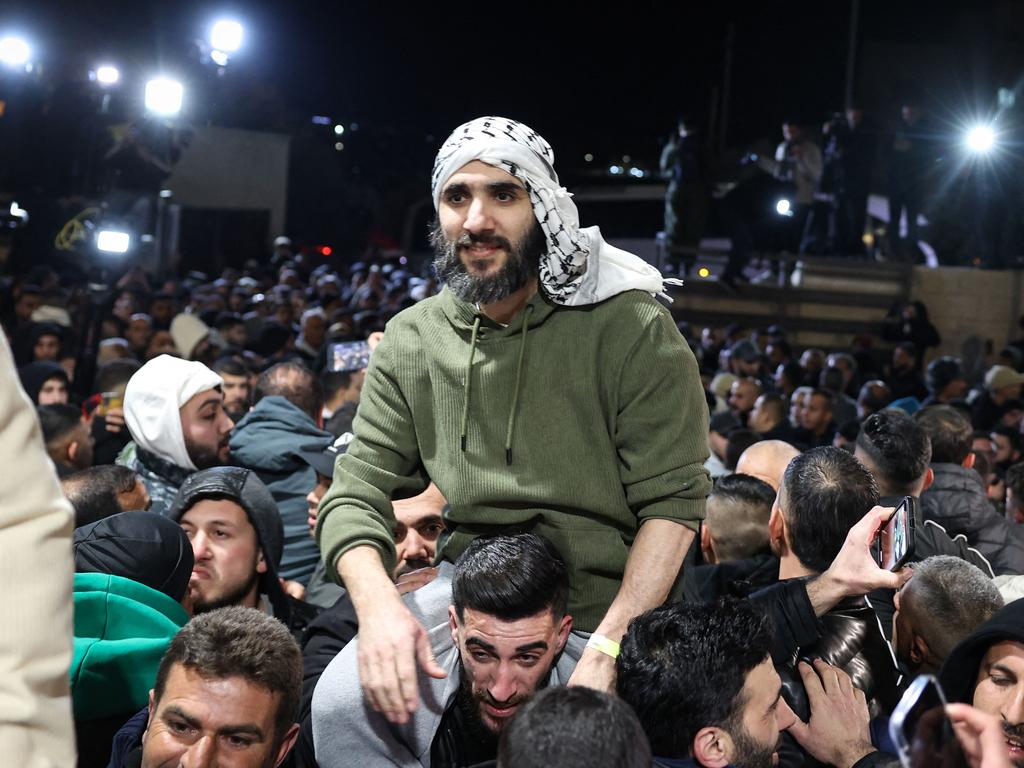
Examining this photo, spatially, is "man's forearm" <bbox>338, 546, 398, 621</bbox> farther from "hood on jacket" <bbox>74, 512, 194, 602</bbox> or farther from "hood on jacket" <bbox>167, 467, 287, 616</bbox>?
"hood on jacket" <bbox>167, 467, 287, 616</bbox>

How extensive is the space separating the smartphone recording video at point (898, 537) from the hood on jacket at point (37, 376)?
17.5 ft

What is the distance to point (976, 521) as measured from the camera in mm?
4914

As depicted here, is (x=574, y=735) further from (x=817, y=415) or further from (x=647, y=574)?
(x=817, y=415)

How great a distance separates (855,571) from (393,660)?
118 cm

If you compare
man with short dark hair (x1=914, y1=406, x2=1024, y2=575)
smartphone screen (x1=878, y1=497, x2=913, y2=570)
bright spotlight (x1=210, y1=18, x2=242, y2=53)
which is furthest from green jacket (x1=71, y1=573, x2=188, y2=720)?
bright spotlight (x1=210, y1=18, x2=242, y2=53)

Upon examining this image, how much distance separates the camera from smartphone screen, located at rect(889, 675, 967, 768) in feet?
4.52

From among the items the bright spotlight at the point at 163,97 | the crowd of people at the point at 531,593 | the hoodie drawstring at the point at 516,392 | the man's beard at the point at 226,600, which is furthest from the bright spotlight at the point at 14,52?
the hoodie drawstring at the point at 516,392

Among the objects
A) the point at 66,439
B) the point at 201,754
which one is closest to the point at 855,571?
the point at 201,754

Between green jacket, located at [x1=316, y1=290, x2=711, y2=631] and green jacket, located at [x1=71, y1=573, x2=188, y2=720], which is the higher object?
green jacket, located at [x1=316, y1=290, x2=711, y2=631]

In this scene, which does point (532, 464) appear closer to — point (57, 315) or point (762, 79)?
point (57, 315)

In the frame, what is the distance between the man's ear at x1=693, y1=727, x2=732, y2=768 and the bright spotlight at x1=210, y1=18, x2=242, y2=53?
A: 1497cm

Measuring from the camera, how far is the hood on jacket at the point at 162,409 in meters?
4.99

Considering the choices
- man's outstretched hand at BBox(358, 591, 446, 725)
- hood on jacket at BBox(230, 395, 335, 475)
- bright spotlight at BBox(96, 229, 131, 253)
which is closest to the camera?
man's outstretched hand at BBox(358, 591, 446, 725)

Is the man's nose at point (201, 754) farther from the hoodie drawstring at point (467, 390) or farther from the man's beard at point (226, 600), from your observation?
the man's beard at point (226, 600)
